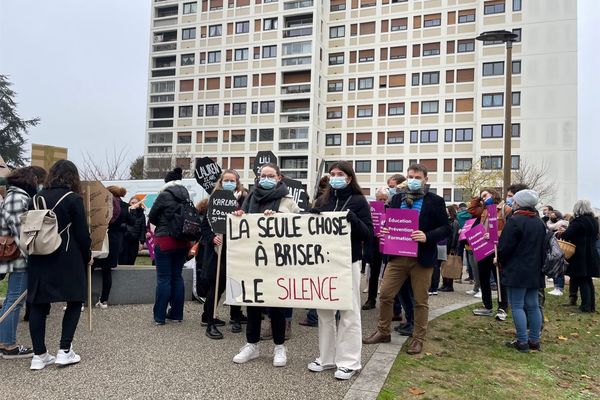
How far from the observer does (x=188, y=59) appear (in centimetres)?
6328

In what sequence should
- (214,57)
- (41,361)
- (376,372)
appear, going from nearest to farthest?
1. (41,361)
2. (376,372)
3. (214,57)

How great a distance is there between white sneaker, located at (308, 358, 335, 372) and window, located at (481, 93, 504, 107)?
48781 mm

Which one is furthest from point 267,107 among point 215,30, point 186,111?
point 215,30

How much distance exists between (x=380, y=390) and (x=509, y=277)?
2.68 meters

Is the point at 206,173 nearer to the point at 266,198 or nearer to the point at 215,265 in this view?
the point at 215,265

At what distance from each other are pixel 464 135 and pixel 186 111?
32.7 metres

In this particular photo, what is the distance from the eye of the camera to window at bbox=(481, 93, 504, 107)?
161 ft

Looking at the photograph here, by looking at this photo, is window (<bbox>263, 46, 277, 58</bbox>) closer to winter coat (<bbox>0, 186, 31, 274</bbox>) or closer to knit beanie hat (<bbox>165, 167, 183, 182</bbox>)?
knit beanie hat (<bbox>165, 167, 183, 182</bbox>)

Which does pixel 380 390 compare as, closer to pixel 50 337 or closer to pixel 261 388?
pixel 261 388

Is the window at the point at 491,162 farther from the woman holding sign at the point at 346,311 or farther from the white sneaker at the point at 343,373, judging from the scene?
the white sneaker at the point at 343,373

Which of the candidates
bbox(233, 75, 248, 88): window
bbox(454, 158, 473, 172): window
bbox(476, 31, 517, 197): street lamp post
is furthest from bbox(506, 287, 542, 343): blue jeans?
bbox(233, 75, 248, 88): window

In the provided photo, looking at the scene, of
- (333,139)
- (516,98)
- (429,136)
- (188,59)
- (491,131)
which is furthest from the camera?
(188,59)

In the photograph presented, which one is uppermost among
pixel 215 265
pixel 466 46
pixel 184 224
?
pixel 466 46

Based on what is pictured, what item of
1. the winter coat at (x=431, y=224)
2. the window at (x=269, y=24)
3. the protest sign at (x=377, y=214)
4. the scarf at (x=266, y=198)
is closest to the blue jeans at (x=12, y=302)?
the scarf at (x=266, y=198)
